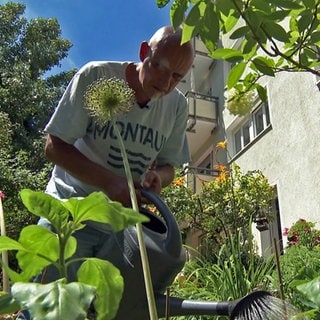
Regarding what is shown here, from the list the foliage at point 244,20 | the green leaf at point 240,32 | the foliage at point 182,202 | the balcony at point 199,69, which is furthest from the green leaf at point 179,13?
the balcony at point 199,69

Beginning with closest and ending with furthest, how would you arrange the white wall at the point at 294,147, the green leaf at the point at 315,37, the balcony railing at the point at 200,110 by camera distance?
the green leaf at the point at 315,37, the white wall at the point at 294,147, the balcony railing at the point at 200,110

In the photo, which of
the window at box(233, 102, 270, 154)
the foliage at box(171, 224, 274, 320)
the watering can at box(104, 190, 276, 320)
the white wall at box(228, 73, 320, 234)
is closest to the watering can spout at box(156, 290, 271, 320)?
the watering can at box(104, 190, 276, 320)

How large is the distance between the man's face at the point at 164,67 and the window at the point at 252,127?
9.44 meters

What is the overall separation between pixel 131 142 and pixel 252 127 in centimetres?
1059

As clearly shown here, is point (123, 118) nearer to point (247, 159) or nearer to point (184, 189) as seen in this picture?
point (184, 189)

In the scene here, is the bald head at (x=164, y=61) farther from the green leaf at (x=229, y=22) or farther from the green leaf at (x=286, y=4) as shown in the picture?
the green leaf at (x=286, y=4)

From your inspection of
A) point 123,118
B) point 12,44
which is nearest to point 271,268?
point 123,118

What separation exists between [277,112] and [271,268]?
6740 millimetres

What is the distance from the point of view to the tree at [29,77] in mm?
15914

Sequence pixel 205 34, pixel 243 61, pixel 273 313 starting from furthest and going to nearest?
pixel 243 61, pixel 205 34, pixel 273 313

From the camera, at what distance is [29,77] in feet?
57.4

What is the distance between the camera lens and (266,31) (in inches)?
40.1

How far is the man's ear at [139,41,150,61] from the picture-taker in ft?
4.92

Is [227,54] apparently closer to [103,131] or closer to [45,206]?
[103,131]
